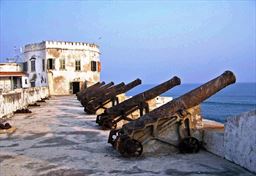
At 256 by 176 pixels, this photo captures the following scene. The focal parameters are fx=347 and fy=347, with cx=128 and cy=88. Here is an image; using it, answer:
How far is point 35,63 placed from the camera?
38594 millimetres

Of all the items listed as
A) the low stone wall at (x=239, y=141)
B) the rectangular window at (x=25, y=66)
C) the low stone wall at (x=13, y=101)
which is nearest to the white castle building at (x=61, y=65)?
the rectangular window at (x=25, y=66)

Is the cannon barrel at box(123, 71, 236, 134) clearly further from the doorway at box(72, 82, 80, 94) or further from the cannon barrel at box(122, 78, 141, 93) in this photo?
the doorway at box(72, 82, 80, 94)

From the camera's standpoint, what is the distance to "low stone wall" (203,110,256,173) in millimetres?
5234

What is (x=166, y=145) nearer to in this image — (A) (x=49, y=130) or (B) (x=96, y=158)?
(B) (x=96, y=158)

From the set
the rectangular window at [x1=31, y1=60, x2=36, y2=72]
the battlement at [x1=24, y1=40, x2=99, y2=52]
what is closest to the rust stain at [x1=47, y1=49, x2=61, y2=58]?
the battlement at [x1=24, y1=40, x2=99, y2=52]

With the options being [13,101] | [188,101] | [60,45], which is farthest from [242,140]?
[60,45]

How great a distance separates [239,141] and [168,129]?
1.48 meters

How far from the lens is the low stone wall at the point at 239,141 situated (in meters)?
5.23

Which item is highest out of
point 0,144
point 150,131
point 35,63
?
point 35,63

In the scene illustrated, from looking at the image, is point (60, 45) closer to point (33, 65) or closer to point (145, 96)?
point (33, 65)

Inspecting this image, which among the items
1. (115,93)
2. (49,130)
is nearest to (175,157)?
(49,130)

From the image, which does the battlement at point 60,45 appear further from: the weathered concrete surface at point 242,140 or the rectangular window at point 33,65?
the weathered concrete surface at point 242,140

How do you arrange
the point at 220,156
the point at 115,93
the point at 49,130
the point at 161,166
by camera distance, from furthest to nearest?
the point at 115,93
the point at 49,130
the point at 220,156
the point at 161,166

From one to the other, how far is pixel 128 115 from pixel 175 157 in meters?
4.61
